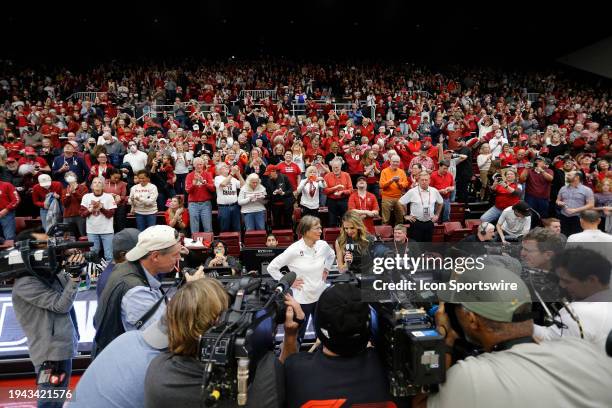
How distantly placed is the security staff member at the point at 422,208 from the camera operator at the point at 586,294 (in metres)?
4.80

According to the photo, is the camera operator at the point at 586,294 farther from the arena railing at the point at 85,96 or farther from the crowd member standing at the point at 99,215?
the arena railing at the point at 85,96

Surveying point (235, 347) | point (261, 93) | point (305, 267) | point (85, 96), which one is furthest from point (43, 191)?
point (261, 93)

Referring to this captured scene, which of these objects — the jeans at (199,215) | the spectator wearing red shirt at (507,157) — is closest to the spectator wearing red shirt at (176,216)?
the jeans at (199,215)

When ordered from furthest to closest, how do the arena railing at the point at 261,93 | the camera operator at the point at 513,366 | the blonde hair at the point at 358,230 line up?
the arena railing at the point at 261,93, the blonde hair at the point at 358,230, the camera operator at the point at 513,366

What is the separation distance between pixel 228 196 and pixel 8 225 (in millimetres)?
3895

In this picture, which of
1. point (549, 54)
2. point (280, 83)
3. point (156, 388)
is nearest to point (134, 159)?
point (156, 388)

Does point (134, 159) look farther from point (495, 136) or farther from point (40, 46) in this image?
point (40, 46)

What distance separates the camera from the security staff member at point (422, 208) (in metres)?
7.64

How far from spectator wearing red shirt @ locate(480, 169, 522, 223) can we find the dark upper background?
19348 millimetres

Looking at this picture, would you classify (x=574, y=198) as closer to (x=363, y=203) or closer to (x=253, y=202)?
(x=363, y=203)

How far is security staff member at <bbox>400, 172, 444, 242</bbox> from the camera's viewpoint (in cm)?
764

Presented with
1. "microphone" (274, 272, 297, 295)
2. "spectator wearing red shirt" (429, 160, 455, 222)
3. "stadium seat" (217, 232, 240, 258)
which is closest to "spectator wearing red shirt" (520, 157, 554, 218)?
"spectator wearing red shirt" (429, 160, 455, 222)

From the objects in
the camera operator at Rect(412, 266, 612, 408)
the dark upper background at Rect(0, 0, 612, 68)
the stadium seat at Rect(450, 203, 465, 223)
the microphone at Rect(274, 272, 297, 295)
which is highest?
the dark upper background at Rect(0, 0, 612, 68)

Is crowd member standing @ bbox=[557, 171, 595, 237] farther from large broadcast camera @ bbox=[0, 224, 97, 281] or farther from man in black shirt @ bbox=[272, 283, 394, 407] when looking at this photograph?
large broadcast camera @ bbox=[0, 224, 97, 281]
